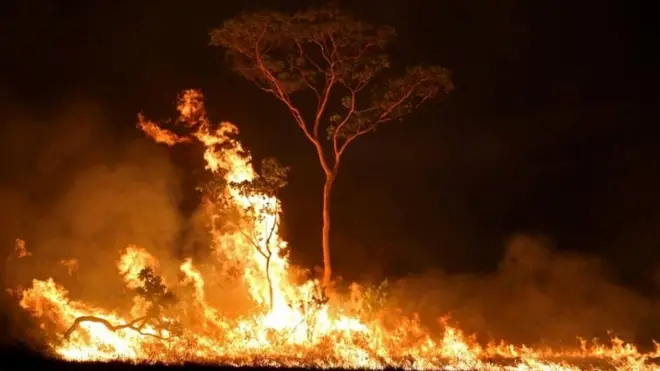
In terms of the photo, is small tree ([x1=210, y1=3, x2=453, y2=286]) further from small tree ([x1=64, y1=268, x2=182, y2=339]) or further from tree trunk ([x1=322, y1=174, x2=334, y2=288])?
small tree ([x1=64, y1=268, x2=182, y2=339])

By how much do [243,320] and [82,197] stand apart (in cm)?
487

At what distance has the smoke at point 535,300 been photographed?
17719 millimetres

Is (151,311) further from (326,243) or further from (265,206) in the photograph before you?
(326,243)

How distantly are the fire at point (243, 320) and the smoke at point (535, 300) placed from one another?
3.43ft

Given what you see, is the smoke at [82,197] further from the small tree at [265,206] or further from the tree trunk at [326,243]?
the tree trunk at [326,243]

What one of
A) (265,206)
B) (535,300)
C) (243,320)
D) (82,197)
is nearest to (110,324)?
(243,320)

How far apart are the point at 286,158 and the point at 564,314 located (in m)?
8.10

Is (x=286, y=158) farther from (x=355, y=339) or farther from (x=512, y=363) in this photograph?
(x=512, y=363)

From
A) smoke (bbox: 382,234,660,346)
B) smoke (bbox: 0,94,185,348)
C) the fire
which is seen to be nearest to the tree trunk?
the fire

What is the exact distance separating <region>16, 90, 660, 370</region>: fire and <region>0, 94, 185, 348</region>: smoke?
44 centimetres

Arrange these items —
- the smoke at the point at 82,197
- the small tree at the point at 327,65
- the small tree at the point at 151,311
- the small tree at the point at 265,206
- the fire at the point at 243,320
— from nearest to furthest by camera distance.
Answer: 1. the fire at the point at 243,320
2. the small tree at the point at 151,311
3. the small tree at the point at 265,206
4. the smoke at the point at 82,197
5. the small tree at the point at 327,65

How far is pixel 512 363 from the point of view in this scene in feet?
47.3

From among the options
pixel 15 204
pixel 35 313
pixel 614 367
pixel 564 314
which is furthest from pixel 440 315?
pixel 15 204

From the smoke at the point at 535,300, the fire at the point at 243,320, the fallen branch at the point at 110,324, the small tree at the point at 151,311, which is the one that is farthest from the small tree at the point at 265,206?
the smoke at the point at 535,300
